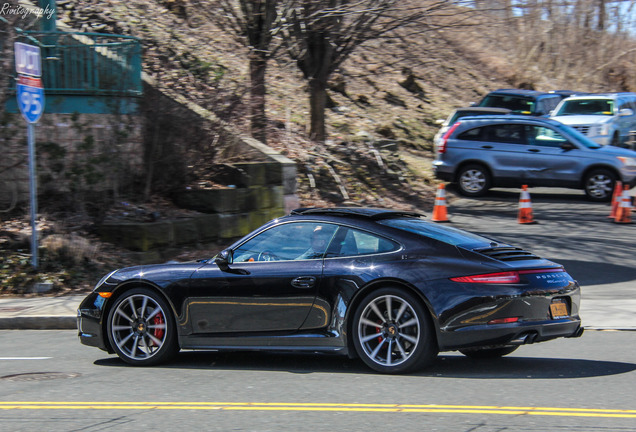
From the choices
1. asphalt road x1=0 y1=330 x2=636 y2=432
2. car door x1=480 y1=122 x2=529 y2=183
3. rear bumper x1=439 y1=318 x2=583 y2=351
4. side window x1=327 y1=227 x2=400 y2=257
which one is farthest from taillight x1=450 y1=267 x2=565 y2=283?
car door x1=480 y1=122 x2=529 y2=183

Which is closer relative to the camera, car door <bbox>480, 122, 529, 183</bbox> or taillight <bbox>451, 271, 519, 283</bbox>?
taillight <bbox>451, 271, 519, 283</bbox>

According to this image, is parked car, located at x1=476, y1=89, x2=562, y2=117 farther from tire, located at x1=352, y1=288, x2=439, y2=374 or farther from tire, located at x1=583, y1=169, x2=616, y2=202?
tire, located at x1=352, y1=288, x2=439, y2=374

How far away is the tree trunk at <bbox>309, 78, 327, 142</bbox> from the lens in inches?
752

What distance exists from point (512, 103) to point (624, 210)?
9.88 meters

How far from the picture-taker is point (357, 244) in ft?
22.0

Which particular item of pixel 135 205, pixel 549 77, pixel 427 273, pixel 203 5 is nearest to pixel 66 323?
pixel 135 205

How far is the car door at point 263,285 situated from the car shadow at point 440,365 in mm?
471

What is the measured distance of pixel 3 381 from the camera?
6.82 m

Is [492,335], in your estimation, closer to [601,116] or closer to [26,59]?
[26,59]

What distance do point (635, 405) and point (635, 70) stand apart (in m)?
Answer: 35.7

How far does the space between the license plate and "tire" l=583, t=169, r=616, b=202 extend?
40.3 feet

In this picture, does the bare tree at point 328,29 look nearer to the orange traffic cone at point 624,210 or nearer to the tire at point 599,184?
the tire at point 599,184

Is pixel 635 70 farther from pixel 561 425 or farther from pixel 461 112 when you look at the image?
pixel 561 425

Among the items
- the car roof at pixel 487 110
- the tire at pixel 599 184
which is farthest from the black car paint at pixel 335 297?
the car roof at pixel 487 110
